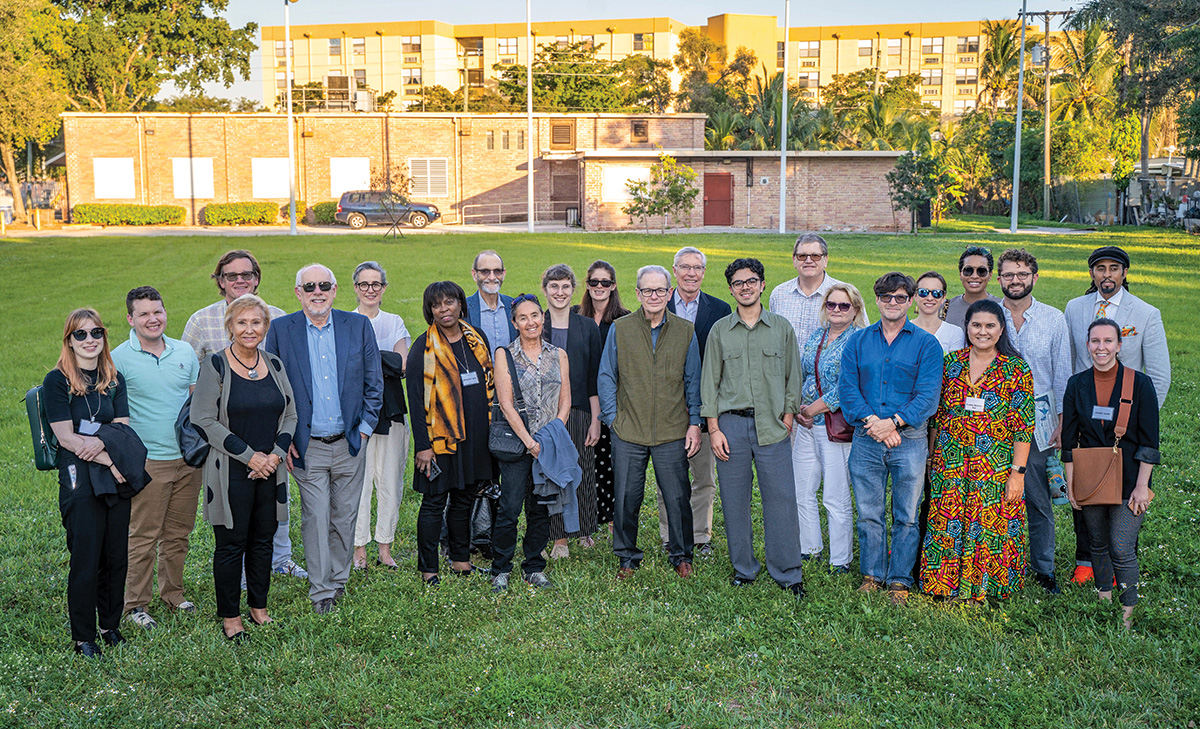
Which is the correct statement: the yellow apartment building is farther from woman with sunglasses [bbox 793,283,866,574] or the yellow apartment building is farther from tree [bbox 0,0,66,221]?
woman with sunglasses [bbox 793,283,866,574]

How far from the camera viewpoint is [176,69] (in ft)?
173

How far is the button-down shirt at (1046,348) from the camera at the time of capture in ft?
18.8

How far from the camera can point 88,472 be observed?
4812mm

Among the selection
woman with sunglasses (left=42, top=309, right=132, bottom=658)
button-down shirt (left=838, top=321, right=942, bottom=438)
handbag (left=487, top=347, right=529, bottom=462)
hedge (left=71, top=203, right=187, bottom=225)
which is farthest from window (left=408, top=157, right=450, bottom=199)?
button-down shirt (left=838, top=321, right=942, bottom=438)

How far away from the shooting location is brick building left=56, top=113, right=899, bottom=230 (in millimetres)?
43969

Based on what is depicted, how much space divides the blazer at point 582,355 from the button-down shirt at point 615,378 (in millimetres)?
111

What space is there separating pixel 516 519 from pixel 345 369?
138cm

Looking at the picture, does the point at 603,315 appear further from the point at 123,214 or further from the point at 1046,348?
the point at 123,214

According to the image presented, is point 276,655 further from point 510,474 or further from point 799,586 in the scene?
point 799,586

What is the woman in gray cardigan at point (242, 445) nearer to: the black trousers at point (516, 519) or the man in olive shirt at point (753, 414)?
the black trousers at point (516, 519)

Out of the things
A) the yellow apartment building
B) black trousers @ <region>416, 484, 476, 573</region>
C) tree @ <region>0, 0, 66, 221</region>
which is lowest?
black trousers @ <region>416, 484, 476, 573</region>

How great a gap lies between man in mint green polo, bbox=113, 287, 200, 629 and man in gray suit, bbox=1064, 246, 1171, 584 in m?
5.29

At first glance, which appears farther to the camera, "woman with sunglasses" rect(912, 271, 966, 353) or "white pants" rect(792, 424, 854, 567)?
"white pants" rect(792, 424, 854, 567)

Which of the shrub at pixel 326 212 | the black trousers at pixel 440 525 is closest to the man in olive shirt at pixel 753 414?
the black trousers at pixel 440 525
